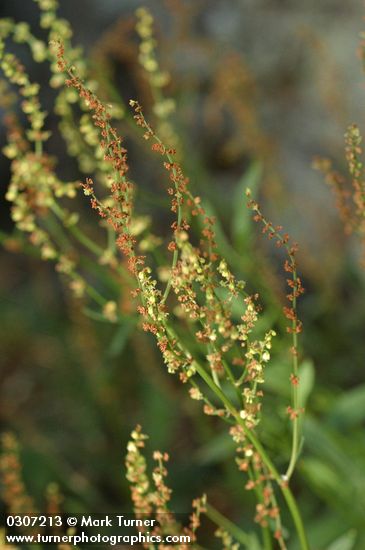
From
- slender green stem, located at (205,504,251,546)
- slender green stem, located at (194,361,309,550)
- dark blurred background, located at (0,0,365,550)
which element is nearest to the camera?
slender green stem, located at (194,361,309,550)

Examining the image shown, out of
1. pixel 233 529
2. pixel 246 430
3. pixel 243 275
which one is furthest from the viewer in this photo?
pixel 243 275

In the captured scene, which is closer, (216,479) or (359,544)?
(359,544)

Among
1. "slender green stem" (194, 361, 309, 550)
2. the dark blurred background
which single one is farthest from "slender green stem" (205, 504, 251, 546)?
"slender green stem" (194, 361, 309, 550)

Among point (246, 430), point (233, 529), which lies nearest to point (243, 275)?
point (233, 529)

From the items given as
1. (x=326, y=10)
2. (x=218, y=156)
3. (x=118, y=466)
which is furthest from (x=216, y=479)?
(x=326, y=10)

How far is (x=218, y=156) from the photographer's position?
4238mm

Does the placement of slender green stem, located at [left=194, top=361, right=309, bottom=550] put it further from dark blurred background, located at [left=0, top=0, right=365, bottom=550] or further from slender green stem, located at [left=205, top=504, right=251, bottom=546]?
dark blurred background, located at [left=0, top=0, right=365, bottom=550]

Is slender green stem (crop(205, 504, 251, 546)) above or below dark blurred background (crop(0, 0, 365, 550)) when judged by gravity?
below

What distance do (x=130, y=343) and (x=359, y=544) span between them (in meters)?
1.69

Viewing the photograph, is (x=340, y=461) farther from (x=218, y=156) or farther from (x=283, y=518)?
(x=218, y=156)

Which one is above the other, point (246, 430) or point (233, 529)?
point (233, 529)

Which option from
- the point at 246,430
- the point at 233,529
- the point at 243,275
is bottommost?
the point at 246,430

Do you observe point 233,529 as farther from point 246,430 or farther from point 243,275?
point 246,430

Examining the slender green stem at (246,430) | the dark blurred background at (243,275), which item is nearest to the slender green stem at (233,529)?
the dark blurred background at (243,275)
